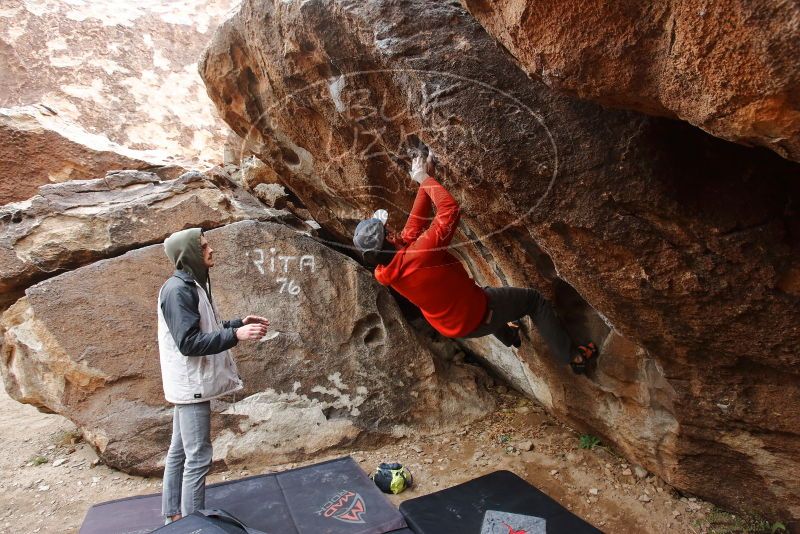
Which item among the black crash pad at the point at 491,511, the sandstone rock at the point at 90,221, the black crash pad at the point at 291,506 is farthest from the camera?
the sandstone rock at the point at 90,221

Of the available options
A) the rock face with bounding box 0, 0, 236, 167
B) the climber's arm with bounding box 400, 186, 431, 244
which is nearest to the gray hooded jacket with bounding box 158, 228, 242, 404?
the climber's arm with bounding box 400, 186, 431, 244

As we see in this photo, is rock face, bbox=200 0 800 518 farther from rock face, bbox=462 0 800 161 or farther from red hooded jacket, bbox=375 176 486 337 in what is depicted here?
rock face, bbox=462 0 800 161

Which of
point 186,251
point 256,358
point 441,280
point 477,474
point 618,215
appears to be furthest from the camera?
point 256,358

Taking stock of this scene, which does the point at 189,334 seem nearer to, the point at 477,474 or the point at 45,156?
the point at 477,474

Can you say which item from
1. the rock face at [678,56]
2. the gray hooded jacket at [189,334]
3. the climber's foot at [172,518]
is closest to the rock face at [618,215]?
the rock face at [678,56]

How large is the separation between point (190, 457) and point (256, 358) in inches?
53.7

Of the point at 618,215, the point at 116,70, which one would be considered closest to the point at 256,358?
the point at 618,215

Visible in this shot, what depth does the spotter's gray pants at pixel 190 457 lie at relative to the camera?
2.79m

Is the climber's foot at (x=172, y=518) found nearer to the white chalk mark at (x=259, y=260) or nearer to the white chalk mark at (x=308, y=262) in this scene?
the white chalk mark at (x=259, y=260)

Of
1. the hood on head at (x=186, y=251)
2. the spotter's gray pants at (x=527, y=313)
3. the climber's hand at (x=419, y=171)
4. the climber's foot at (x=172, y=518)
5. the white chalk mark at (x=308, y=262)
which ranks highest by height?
the climber's hand at (x=419, y=171)

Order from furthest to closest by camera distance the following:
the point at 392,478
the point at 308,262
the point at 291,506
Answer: the point at 308,262
the point at 392,478
the point at 291,506

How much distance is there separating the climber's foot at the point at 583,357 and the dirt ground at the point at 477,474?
0.78 meters

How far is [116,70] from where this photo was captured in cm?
1172

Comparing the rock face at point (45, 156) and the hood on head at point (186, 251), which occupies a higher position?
A: the rock face at point (45, 156)
